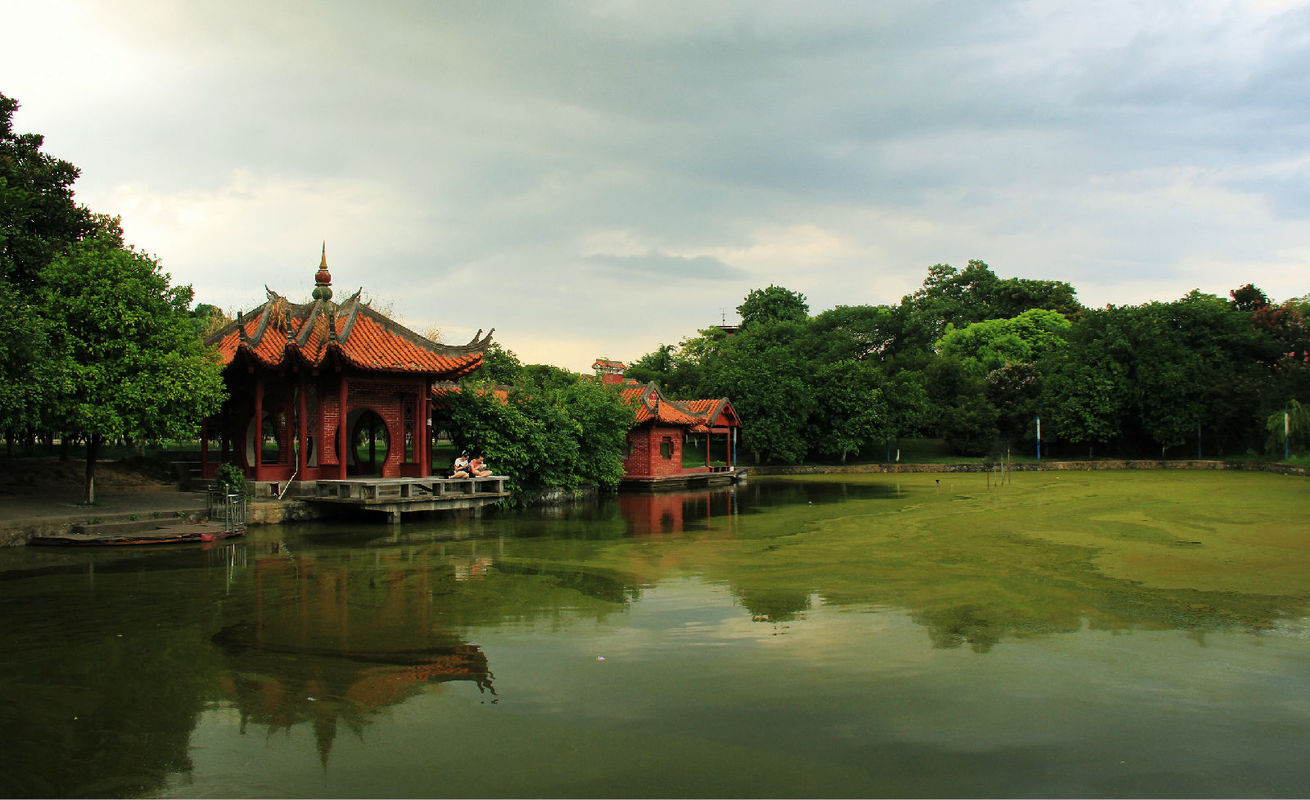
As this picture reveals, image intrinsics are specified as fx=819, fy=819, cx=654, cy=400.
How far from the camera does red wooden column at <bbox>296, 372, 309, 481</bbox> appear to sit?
1873cm

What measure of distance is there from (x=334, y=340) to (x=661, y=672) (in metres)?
14.2

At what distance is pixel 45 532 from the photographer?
13023 millimetres

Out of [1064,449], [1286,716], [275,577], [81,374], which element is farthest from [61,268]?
[1064,449]

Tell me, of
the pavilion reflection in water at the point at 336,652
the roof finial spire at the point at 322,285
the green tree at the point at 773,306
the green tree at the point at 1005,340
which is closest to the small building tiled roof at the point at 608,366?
the green tree at the point at 773,306

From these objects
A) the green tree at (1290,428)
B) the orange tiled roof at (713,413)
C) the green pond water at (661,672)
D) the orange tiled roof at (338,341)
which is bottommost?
the green pond water at (661,672)

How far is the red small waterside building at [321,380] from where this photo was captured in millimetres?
18812

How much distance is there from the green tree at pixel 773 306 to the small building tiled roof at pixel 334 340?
40.3 metres

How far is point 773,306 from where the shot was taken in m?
59.4

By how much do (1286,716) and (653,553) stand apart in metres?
8.74

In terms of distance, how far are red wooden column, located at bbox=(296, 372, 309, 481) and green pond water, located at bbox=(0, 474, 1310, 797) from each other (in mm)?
6282

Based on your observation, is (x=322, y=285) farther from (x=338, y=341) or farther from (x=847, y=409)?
(x=847, y=409)

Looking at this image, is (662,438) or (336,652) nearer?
(336,652)

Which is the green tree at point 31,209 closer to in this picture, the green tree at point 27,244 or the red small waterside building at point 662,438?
the green tree at point 27,244

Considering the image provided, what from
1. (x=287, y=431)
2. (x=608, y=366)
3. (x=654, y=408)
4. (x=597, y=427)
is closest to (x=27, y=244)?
(x=287, y=431)
